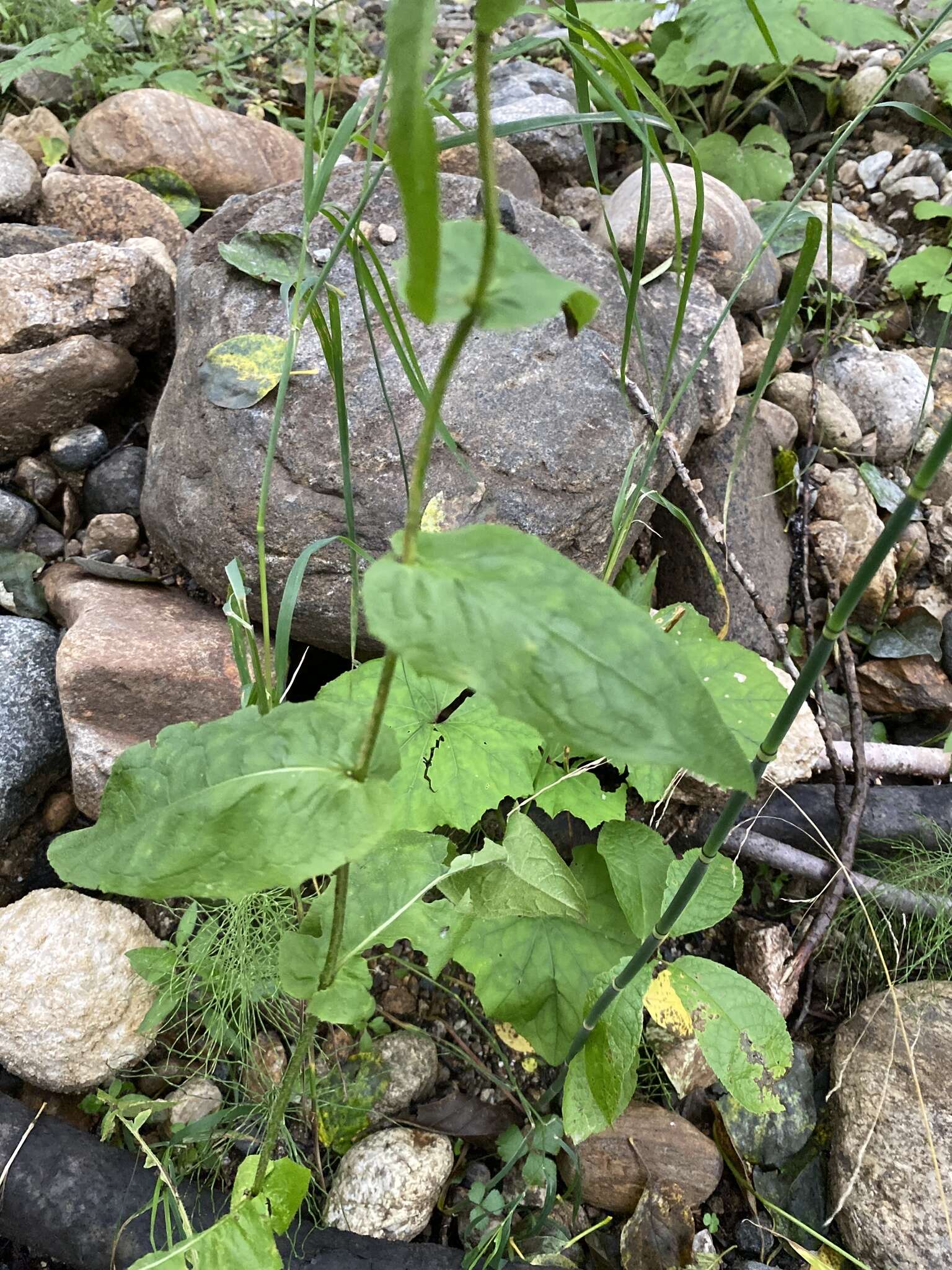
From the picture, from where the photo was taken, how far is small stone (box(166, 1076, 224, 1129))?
1.53 meters

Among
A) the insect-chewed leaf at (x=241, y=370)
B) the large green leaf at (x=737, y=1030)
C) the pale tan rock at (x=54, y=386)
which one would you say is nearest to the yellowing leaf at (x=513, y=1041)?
the large green leaf at (x=737, y=1030)

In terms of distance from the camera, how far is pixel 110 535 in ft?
7.04

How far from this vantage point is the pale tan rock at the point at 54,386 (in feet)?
6.95

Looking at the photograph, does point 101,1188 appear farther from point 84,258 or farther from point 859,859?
point 84,258

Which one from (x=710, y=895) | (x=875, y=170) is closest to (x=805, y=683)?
(x=710, y=895)

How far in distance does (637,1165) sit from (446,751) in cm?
84

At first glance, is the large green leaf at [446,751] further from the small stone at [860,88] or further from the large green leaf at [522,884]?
the small stone at [860,88]

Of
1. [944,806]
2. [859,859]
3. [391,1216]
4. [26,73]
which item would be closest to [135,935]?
[391,1216]

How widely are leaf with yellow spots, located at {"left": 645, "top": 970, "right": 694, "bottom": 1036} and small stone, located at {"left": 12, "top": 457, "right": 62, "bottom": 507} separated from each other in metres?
1.91

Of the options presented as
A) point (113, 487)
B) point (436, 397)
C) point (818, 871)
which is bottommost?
point (818, 871)

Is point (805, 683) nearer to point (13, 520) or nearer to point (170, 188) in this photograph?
point (13, 520)

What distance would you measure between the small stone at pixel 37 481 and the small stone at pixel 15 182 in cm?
100

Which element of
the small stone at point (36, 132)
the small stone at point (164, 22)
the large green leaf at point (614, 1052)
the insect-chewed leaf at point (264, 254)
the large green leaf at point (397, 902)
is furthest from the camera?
the small stone at point (164, 22)

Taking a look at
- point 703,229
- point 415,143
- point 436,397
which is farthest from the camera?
point 703,229
